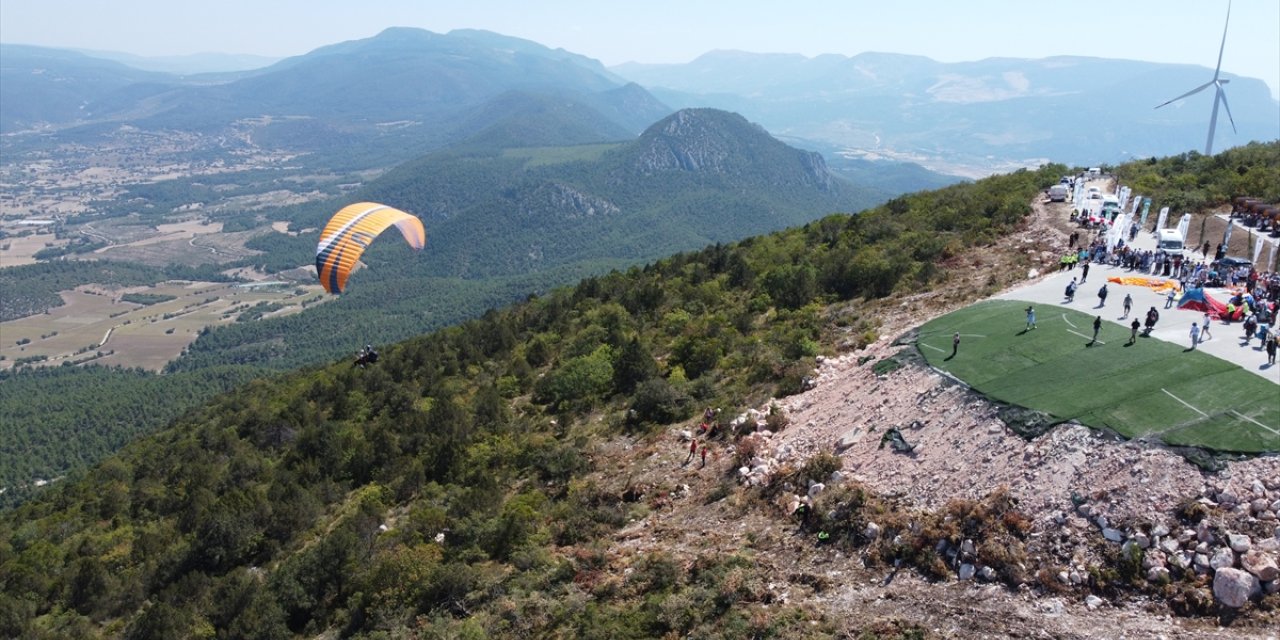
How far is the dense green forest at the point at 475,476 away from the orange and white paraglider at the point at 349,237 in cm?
847

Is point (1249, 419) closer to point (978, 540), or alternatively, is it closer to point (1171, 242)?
point (978, 540)

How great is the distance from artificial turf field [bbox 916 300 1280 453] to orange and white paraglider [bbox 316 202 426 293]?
2312 cm

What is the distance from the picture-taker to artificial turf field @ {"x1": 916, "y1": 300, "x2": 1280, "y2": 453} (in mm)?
18531

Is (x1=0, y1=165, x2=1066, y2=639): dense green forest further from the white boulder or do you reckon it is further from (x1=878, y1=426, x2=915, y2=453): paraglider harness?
the white boulder

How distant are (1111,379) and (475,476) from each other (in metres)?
23.0

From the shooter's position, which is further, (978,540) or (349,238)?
(349,238)

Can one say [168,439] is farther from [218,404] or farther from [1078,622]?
[1078,622]

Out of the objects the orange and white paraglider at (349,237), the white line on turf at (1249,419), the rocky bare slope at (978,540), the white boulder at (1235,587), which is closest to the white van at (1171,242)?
the rocky bare slope at (978,540)

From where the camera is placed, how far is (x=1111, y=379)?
21.8 meters

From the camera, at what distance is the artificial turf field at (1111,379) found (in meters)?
18.5

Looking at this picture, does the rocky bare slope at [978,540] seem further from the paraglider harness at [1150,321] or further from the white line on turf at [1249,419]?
the paraglider harness at [1150,321]

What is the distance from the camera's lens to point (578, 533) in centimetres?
2364

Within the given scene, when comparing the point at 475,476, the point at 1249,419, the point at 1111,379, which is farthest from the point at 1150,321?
the point at 475,476

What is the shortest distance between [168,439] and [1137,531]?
5988cm
